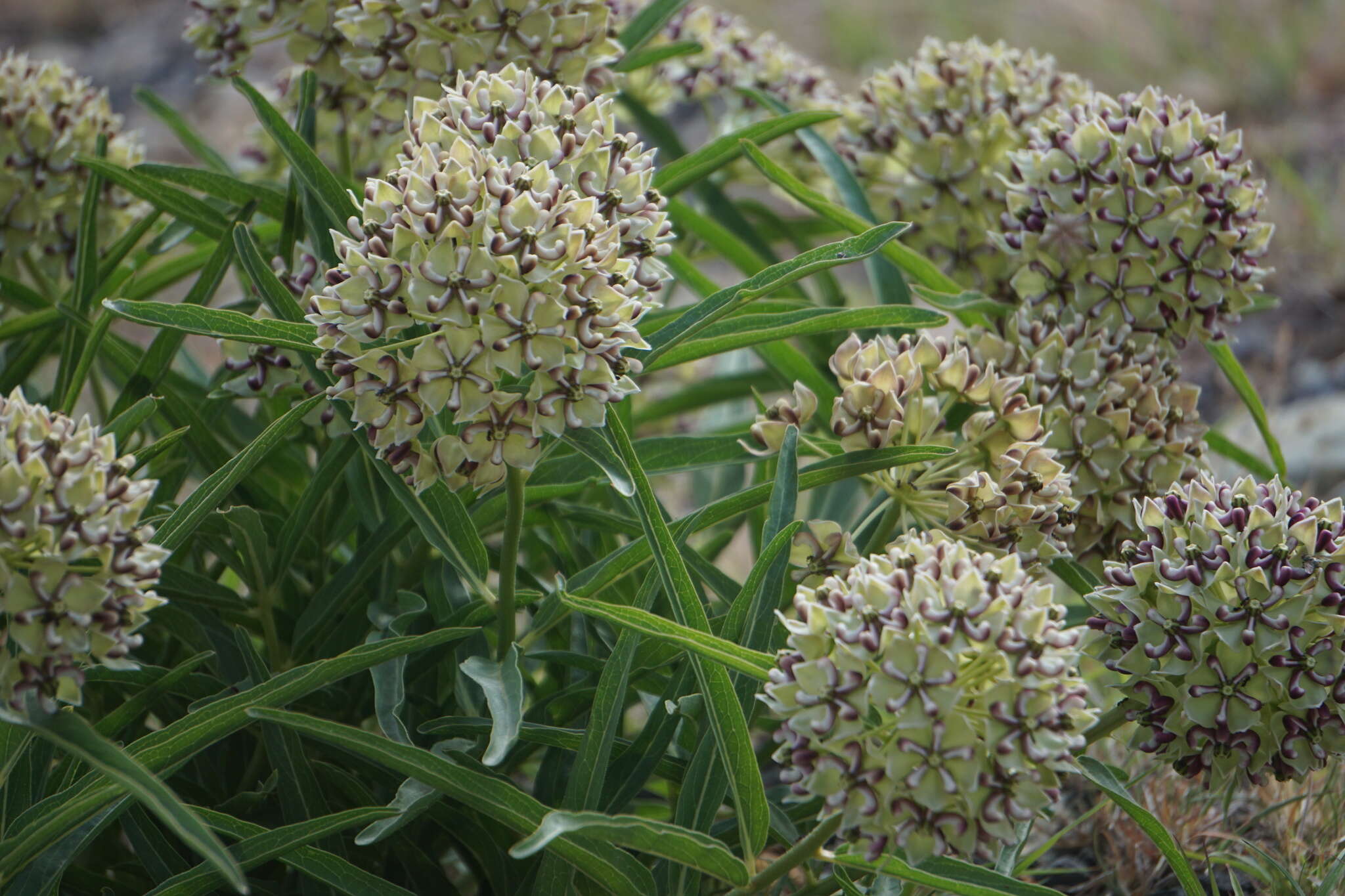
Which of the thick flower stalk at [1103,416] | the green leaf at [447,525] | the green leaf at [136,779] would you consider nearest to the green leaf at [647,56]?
the thick flower stalk at [1103,416]

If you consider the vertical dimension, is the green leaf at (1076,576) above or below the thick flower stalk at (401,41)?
below

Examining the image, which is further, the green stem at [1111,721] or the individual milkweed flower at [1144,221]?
the individual milkweed flower at [1144,221]

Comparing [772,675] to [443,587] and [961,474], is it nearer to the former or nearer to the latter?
[961,474]

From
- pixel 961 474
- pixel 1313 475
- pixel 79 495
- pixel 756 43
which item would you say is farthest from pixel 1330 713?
pixel 1313 475

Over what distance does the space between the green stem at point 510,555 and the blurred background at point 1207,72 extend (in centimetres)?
204

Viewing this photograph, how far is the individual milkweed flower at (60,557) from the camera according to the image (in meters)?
0.90

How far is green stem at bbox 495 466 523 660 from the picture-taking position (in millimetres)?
1091

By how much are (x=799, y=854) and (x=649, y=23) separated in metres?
1.17

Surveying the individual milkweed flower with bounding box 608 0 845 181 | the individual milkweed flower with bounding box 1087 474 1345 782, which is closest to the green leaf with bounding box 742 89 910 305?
the individual milkweed flower with bounding box 608 0 845 181

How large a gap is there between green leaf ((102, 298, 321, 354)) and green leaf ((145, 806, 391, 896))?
407mm

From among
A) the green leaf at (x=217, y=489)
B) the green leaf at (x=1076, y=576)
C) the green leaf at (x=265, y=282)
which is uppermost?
the green leaf at (x=265, y=282)

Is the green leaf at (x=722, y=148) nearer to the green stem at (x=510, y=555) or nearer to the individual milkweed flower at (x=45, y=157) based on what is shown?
the green stem at (x=510, y=555)

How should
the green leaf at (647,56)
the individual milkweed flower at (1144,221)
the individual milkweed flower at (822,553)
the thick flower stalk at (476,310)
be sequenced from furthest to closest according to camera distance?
the green leaf at (647,56) → the individual milkweed flower at (1144,221) → the individual milkweed flower at (822,553) → the thick flower stalk at (476,310)

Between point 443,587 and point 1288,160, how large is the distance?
4.04m
